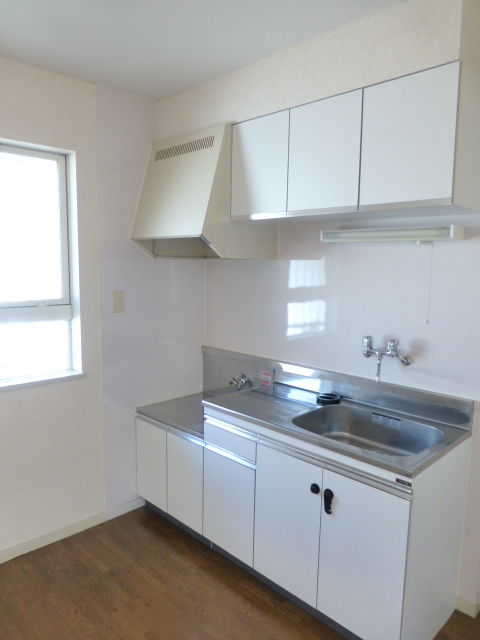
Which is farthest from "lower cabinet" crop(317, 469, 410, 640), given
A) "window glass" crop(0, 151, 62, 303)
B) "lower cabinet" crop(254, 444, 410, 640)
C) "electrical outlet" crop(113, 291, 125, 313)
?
"window glass" crop(0, 151, 62, 303)

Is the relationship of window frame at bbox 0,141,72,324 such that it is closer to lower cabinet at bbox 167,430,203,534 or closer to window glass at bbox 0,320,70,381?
window glass at bbox 0,320,70,381

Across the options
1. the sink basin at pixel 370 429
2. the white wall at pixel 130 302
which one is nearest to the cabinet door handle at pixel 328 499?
the sink basin at pixel 370 429

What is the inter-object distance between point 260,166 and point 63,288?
4.33ft

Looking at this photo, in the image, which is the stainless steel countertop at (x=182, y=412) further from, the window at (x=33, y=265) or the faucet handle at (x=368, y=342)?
the faucet handle at (x=368, y=342)

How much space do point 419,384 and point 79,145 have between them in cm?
219

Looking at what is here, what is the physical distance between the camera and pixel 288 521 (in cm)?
215

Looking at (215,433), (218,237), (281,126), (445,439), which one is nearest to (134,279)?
(218,237)

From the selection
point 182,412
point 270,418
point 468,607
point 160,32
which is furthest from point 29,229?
point 468,607

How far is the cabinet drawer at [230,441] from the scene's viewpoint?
90.7 inches

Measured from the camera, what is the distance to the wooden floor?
209cm

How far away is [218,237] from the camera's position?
2486 millimetres

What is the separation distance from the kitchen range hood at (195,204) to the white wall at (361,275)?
12cm

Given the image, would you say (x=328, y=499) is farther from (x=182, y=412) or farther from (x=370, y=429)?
(x=182, y=412)

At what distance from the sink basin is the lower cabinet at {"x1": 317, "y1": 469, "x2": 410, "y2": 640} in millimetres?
435
